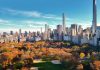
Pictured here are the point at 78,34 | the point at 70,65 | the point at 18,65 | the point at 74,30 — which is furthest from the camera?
the point at 74,30

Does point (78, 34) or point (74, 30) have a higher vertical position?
point (74, 30)

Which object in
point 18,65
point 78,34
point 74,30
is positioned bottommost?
point 18,65

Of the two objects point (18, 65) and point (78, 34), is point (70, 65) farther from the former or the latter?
point (78, 34)

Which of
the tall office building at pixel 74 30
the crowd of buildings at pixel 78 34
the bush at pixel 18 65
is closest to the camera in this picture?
the bush at pixel 18 65

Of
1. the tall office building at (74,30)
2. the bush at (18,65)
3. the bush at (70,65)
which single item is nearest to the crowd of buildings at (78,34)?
the tall office building at (74,30)

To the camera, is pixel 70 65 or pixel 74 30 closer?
pixel 70 65

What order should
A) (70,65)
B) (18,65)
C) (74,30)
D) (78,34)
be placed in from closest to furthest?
(70,65)
(18,65)
(78,34)
(74,30)

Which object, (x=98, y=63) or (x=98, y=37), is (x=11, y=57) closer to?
(x=98, y=63)

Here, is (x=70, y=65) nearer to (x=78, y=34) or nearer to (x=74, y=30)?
(x=78, y=34)

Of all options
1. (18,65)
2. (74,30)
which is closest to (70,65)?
(18,65)

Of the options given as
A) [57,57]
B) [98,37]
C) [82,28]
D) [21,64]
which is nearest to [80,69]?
[21,64]

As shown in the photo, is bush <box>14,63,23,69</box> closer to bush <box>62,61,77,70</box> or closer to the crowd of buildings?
bush <box>62,61,77,70</box>

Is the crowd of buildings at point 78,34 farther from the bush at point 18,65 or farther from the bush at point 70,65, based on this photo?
the bush at point 18,65
